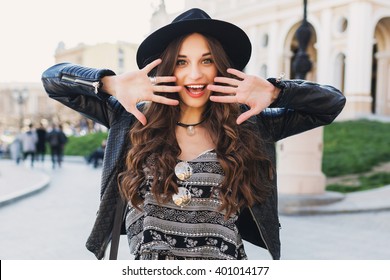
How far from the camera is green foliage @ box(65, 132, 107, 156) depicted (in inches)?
916

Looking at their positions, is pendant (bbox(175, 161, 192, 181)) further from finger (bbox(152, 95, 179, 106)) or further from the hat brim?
the hat brim

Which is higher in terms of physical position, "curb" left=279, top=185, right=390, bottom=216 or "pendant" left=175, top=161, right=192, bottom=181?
"pendant" left=175, top=161, right=192, bottom=181

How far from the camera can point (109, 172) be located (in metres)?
1.80

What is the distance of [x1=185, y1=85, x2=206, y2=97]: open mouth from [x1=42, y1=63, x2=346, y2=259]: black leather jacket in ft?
0.95

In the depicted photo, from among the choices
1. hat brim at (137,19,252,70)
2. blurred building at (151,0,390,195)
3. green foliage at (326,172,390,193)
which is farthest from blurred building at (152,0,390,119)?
hat brim at (137,19,252,70)

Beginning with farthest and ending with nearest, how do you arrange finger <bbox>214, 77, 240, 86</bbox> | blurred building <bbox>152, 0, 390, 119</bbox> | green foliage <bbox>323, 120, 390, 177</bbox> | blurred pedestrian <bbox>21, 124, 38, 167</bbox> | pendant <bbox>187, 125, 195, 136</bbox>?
blurred building <bbox>152, 0, 390, 119</bbox>, blurred pedestrian <bbox>21, 124, 38, 167</bbox>, green foliage <bbox>323, 120, 390, 177</bbox>, pendant <bbox>187, 125, 195, 136</bbox>, finger <bbox>214, 77, 240, 86</bbox>

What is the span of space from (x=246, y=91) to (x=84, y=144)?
77.7ft

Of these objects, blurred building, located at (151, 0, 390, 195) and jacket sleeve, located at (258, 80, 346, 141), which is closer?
jacket sleeve, located at (258, 80, 346, 141)

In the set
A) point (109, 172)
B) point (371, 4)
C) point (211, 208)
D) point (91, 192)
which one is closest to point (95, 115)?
point (109, 172)

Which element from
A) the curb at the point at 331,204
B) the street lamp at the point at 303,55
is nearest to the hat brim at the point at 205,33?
the curb at the point at 331,204

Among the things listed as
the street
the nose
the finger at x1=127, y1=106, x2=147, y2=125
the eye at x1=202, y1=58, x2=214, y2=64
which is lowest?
the street

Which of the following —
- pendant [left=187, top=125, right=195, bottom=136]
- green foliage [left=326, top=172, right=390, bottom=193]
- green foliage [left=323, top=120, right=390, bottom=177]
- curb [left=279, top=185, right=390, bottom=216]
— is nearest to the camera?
pendant [left=187, top=125, right=195, bottom=136]

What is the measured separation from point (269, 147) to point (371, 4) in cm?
2192

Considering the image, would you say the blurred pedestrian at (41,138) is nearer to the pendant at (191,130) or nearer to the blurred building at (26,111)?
the pendant at (191,130)
